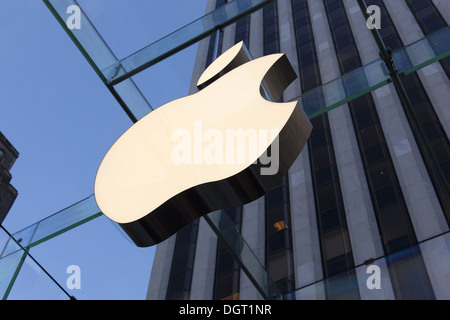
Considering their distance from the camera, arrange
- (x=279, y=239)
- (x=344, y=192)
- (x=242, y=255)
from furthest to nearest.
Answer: (x=279, y=239), (x=344, y=192), (x=242, y=255)

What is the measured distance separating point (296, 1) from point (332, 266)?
2771 cm

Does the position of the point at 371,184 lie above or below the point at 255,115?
below

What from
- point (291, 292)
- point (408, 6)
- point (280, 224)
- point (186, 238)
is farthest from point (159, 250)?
point (291, 292)

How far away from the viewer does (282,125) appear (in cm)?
232

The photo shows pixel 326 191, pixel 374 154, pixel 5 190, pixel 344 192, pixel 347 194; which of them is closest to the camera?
pixel 5 190

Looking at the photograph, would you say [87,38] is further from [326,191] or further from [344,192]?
[326,191]

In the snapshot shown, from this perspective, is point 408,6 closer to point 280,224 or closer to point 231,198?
point 280,224

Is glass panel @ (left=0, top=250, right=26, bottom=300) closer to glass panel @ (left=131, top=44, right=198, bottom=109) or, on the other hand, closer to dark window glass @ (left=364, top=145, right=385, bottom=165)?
glass panel @ (left=131, top=44, right=198, bottom=109)

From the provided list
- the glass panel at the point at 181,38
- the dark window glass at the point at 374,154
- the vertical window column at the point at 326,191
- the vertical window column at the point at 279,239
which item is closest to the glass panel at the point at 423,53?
the glass panel at the point at 181,38

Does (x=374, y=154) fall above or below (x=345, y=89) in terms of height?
below
